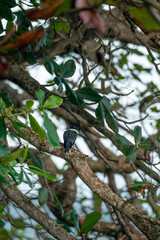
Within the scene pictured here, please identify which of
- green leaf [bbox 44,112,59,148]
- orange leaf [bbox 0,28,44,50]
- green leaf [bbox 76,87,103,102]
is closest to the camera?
orange leaf [bbox 0,28,44,50]

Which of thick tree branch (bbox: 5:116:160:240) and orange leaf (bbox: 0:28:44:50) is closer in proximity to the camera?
orange leaf (bbox: 0:28:44:50)

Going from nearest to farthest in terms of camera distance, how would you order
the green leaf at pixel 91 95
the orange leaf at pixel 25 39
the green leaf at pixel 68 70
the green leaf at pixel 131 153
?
1. the orange leaf at pixel 25 39
2. the green leaf at pixel 131 153
3. the green leaf at pixel 91 95
4. the green leaf at pixel 68 70

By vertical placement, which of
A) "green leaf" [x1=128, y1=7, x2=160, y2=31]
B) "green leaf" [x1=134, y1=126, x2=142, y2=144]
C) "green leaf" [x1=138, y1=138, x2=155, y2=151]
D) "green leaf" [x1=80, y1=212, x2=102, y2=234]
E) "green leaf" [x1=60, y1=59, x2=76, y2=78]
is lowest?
"green leaf" [x1=80, y1=212, x2=102, y2=234]

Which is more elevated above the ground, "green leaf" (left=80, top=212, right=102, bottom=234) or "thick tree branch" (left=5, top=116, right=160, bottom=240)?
"thick tree branch" (left=5, top=116, right=160, bottom=240)

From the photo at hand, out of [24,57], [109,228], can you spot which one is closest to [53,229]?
[24,57]

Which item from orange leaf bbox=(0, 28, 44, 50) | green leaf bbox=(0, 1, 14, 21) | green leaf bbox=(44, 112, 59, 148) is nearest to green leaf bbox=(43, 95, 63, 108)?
green leaf bbox=(44, 112, 59, 148)

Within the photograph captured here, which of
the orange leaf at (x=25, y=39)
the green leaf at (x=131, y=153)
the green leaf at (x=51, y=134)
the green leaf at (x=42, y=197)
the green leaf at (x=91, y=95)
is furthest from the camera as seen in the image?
the green leaf at (x=42, y=197)

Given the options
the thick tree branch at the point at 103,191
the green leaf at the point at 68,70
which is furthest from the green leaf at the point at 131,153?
the green leaf at the point at 68,70

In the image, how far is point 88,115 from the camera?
4.17 feet

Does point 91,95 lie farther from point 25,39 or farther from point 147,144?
point 25,39

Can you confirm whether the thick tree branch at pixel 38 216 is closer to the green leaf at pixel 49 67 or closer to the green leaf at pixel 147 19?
the green leaf at pixel 49 67

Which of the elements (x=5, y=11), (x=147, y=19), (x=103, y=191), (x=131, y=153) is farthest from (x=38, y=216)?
(x=147, y=19)

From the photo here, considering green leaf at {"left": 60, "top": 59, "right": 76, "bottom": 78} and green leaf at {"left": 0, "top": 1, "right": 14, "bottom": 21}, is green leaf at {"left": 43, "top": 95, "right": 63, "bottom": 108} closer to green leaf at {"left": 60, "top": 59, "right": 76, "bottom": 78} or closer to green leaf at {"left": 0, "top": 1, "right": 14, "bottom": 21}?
green leaf at {"left": 0, "top": 1, "right": 14, "bottom": 21}

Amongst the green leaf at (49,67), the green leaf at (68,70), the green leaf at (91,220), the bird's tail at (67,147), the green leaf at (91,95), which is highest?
the green leaf at (68,70)
